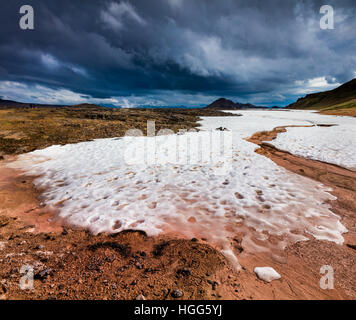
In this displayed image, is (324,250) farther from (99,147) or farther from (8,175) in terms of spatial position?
(99,147)

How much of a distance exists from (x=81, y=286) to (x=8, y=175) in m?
8.95

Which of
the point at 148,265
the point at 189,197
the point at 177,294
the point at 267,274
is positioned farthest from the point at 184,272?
the point at 189,197

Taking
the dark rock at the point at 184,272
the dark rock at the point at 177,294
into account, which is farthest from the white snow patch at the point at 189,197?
the dark rock at the point at 177,294

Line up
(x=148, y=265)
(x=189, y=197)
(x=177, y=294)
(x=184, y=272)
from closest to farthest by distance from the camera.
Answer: (x=177, y=294) < (x=184, y=272) < (x=148, y=265) < (x=189, y=197)

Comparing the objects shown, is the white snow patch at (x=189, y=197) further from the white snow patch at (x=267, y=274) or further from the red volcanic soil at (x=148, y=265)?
the white snow patch at (x=267, y=274)

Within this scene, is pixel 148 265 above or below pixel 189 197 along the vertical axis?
below

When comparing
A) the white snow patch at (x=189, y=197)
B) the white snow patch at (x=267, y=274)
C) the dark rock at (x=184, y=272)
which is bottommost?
the white snow patch at (x=267, y=274)

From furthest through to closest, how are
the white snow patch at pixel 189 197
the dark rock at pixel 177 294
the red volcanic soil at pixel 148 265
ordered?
the white snow patch at pixel 189 197 < the red volcanic soil at pixel 148 265 < the dark rock at pixel 177 294

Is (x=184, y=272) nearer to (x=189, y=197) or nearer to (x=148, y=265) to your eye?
(x=148, y=265)

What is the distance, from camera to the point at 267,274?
3.30 m

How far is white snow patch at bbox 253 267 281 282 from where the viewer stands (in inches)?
127

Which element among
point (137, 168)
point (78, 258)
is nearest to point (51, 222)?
point (78, 258)

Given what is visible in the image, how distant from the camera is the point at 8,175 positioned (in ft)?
27.7

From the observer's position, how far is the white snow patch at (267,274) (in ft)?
10.6
